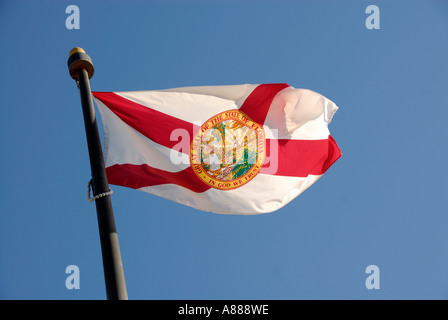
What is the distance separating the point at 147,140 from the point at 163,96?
965 mm

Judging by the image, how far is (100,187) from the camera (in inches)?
239

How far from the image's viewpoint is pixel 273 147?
31.6ft

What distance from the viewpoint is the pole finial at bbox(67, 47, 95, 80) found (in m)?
7.05

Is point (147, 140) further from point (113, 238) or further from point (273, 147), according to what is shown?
point (113, 238)

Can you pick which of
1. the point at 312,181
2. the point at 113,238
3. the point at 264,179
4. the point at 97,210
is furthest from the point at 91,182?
the point at 312,181

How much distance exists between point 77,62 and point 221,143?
9.96 ft

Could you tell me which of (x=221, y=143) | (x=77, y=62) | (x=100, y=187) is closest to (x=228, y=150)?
(x=221, y=143)

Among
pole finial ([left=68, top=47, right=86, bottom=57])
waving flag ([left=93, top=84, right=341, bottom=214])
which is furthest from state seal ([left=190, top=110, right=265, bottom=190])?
pole finial ([left=68, top=47, right=86, bottom=57])

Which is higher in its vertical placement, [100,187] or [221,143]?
[221,143]

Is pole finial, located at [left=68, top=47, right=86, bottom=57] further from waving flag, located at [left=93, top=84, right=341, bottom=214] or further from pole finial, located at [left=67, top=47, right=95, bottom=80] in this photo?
waving flag, located at [left=93, top=84, right=341, bottom=214]

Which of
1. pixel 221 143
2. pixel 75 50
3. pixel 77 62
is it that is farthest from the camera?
pixel 221 143

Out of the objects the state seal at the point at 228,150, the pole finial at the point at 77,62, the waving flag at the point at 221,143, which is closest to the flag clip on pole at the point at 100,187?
the pole finial at the point at 77,62

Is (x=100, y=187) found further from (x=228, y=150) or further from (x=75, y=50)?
(x=228, y=150)

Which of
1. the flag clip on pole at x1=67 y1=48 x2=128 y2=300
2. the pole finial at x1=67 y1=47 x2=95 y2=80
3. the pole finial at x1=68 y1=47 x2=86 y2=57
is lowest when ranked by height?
the flag clip on pole at x1=67 y1=48 x2=128 y2=300
